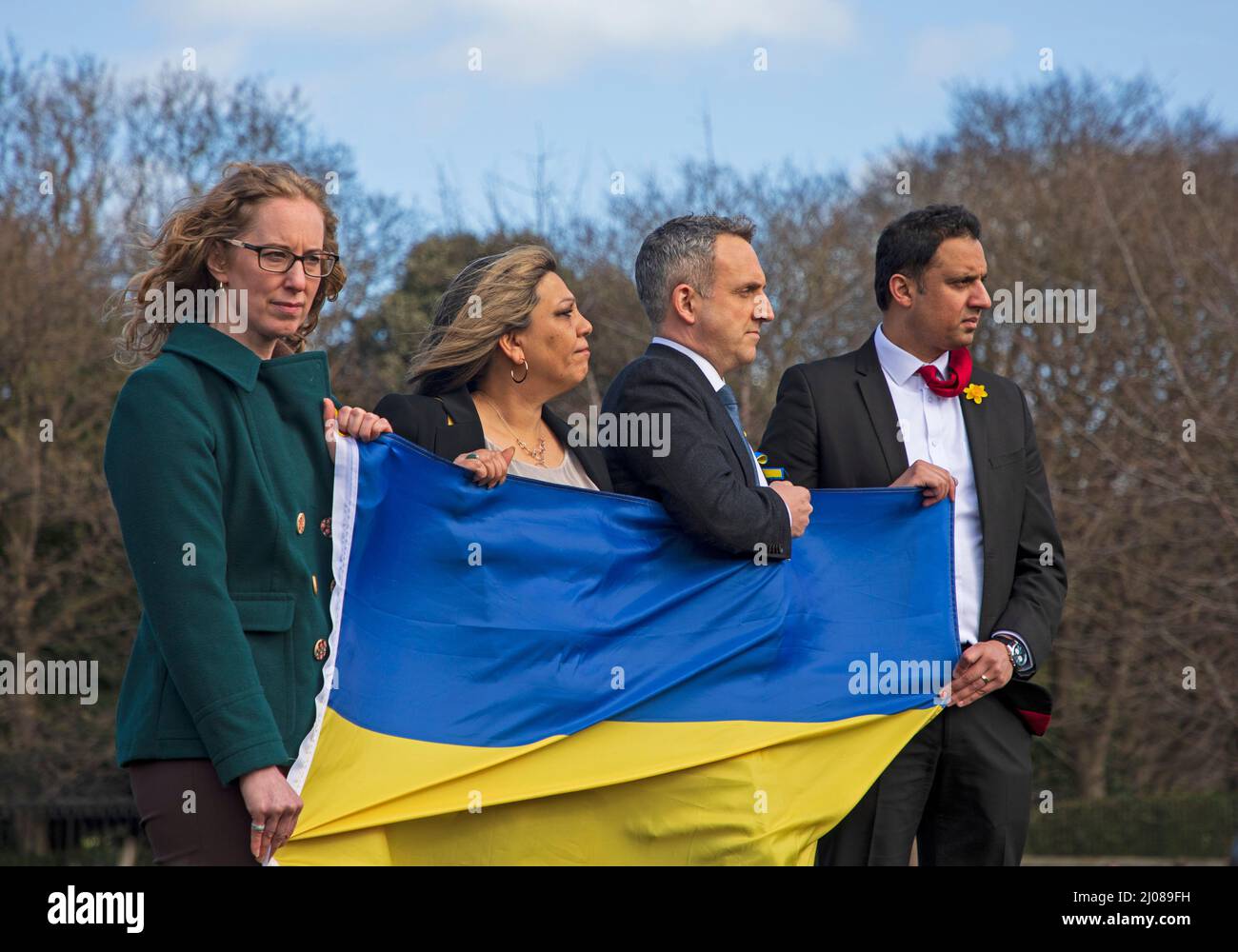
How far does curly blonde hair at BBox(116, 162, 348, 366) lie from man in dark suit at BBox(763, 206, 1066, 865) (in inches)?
77.0

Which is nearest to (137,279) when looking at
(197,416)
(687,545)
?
(197,416)

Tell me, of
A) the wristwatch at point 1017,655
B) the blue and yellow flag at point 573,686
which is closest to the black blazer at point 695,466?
the blue and yellow flag at point 573,686

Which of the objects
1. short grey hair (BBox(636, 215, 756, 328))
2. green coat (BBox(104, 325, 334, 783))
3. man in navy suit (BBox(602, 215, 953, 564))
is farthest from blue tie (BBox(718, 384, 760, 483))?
green coat (BBox(104, 325, 334, 783))

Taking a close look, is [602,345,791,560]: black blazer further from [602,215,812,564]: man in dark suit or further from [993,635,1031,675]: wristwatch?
[993,635,1031,675]: wristwatch

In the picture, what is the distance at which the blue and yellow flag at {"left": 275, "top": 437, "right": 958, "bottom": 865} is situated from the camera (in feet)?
11.8

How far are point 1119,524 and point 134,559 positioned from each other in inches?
670

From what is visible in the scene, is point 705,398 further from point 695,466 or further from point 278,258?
point 278,258

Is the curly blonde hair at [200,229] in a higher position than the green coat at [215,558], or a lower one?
higher

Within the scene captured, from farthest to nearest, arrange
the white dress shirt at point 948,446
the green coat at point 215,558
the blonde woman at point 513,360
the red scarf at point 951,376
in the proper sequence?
the red scarf at point 951,376, the white dress shirt at point 948,446, the blonde woman at point 513,360, the green coat at point 215,558

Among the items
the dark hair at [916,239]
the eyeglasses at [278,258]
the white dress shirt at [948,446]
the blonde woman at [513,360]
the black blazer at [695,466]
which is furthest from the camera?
the dark hair at [916,239]

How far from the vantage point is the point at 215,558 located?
2.96 meters

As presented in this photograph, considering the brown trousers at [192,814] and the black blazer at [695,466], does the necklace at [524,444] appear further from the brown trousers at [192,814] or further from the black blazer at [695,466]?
the brown trousers at [192,814]

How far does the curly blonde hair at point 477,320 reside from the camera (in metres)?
4.25

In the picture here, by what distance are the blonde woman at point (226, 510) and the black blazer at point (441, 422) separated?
0.58m
